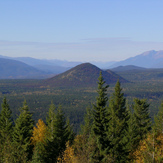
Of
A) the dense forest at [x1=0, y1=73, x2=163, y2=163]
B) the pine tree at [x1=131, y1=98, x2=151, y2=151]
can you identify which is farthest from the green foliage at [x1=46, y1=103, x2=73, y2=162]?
the pine tree at [x1=131, y1=98, x2=151, y2=151]

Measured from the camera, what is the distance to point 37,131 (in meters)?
47.0

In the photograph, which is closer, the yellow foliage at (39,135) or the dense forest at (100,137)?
the dense forest at (100,137)

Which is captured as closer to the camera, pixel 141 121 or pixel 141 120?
pixel 141 121

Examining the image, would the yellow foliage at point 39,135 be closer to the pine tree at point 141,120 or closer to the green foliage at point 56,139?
the green foliage at point 56,139

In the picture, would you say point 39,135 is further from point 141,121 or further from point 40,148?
point 141,121

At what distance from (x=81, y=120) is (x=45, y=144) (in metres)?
101

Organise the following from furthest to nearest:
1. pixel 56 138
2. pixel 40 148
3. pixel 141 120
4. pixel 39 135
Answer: pixel 39 135, pixel 141 120, pixel 56 138, pixel 40 148

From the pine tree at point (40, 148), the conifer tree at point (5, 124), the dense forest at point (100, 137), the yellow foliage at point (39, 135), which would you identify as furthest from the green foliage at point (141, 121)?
the conifer tree at point (5, 124)

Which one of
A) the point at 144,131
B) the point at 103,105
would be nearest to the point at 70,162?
the point at 103,105

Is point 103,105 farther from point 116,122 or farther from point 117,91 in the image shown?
point 117,91

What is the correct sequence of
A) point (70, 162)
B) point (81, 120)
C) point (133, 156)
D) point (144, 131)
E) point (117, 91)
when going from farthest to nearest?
1. point (81, 120)
2. point (117, 91)
3. point (144, 131)
4. point (133, 156)
5. point (70, 162)

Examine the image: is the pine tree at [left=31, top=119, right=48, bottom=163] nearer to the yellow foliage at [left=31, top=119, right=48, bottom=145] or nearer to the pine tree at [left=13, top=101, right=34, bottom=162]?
the yellow foliage at [left=31, top=119, right=48, bottom=145]

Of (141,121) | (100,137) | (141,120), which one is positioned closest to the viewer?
(100,137)

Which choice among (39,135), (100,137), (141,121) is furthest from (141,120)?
(39,135)
